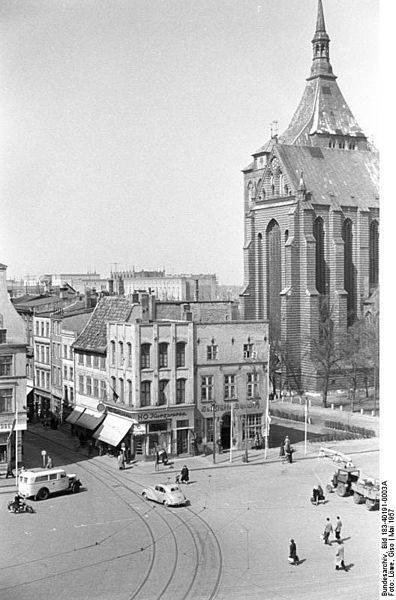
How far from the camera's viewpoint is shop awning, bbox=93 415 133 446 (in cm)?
1275

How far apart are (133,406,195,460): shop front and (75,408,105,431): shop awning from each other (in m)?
0.78

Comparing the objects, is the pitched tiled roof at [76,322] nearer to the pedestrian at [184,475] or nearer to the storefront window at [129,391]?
the storefront window at [129,391]

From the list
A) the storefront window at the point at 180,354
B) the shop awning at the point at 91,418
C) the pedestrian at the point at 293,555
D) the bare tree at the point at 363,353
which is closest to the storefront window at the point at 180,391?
the storefront window at the point at 180,354

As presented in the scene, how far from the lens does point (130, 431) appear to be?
12727 mm

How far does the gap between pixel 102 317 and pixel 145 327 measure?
5.02 ft

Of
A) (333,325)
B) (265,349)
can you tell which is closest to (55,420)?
(265,349)

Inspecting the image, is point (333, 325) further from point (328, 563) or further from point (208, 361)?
point (328, 563)

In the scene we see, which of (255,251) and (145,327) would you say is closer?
(145,327)

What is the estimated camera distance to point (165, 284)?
14125 mm

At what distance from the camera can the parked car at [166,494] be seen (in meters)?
11.6

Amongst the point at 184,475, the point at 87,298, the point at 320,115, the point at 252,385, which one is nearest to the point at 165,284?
the point at 87,298

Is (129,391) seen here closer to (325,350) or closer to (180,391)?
(180,391)

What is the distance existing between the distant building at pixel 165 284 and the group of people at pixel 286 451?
2756 mm

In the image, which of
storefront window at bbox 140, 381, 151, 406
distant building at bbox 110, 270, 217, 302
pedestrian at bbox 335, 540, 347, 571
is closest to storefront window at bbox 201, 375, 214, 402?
storefront window at bbox 140, 381, 151, 406
